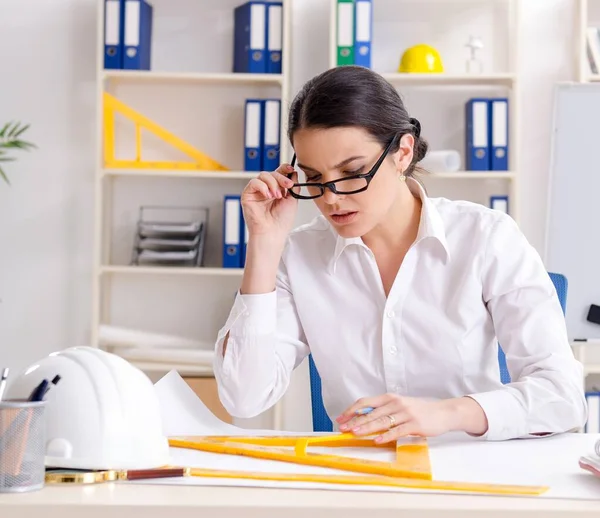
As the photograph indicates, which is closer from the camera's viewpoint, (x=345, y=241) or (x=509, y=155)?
(x=345, y=241)

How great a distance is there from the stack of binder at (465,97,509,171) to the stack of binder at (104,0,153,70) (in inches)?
52.1

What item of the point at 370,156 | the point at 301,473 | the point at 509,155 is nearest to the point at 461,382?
the point at 370,156

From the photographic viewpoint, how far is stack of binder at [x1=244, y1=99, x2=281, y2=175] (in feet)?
10.8

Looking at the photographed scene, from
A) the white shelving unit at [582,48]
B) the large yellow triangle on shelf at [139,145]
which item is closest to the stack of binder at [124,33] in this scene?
the large yellow triangle on shelf at [139,145]

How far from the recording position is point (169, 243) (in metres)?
3.37

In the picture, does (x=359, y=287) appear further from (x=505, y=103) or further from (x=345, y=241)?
(x=505, y=103)

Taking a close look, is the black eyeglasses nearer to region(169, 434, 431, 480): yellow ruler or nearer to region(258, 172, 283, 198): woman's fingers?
region(258, 172, 283, 198): woman's fingers

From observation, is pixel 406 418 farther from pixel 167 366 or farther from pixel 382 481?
pixel 167 366

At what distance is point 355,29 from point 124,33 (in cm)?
90

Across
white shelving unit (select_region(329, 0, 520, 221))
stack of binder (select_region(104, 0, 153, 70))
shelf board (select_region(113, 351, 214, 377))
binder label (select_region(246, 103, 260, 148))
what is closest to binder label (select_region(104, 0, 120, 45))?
stack of binder (select_region(104, 0, 153, 70))

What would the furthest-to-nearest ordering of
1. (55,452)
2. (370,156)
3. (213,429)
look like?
(370,156)
(213,429)
(55,452)

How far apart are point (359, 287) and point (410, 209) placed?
0.63ft

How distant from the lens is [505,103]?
3.27 m

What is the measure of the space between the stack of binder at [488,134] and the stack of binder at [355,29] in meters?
0.47
